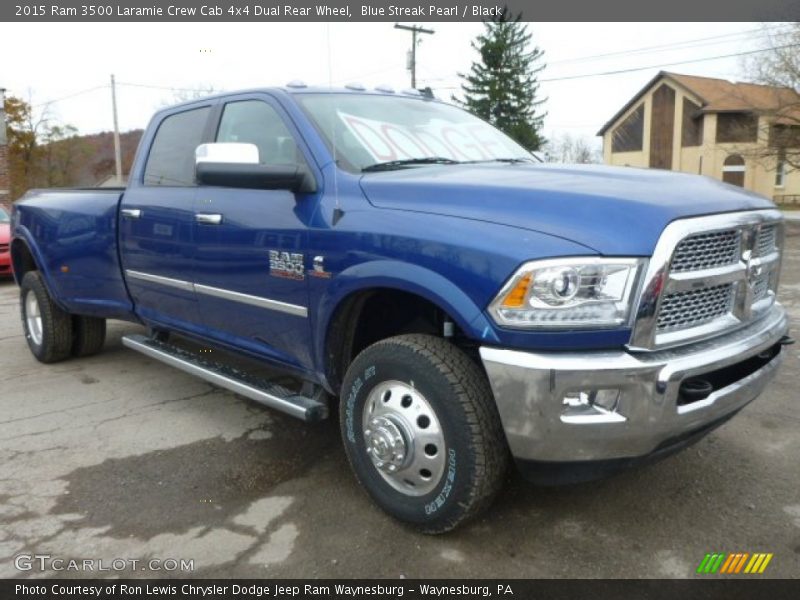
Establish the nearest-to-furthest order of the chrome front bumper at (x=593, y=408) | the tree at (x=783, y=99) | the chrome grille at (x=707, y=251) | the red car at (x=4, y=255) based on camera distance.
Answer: the chrome front bumper at (x=593, y=408)
the chrome grille at (x=707, y=251)
the red car at (x=4, y=255)
the tree at (x=783, y=99)

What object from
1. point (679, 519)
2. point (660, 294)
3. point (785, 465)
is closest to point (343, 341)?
point (660, 294)

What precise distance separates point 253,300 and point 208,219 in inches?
21.6

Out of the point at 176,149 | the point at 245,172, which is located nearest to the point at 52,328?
the point at 176,149

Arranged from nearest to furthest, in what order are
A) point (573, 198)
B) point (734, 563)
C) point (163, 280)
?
point (573, 198) < point (734, 563) < point (163, 280)

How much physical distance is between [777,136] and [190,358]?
28358mm

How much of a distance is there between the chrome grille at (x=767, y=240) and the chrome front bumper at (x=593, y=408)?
0.65 meters

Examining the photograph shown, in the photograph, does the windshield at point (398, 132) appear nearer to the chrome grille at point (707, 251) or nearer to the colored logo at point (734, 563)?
the chrome grille at point (707, 251)

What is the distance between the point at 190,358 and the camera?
4250 millimetres

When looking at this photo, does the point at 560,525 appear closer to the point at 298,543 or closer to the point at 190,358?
the point at 298,543

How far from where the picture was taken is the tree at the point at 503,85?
4109cm

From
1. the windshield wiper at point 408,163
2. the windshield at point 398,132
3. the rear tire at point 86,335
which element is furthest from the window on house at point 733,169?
the windshield wiper at point 408,163

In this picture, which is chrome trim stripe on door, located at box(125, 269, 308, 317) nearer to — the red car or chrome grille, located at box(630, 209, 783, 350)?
chrome grille, located at box(630, 209, 783, 350)

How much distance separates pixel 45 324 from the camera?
5574 mm

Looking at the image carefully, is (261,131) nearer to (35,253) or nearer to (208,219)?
(208,219)
